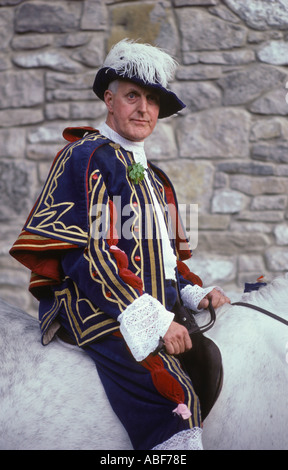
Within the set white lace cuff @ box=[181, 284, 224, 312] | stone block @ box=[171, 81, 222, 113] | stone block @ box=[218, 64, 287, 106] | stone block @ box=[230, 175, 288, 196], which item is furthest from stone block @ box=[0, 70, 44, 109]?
white lace cuff @ box=[181, 284, 224, 312]

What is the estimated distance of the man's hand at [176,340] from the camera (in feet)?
4.74

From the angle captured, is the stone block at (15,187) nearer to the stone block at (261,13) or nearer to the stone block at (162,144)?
the stone block at (162,144)

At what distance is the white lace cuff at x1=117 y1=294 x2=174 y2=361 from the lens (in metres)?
1.40

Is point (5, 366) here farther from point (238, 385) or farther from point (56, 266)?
point (238, 385)

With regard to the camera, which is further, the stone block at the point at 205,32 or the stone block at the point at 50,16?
the stone block at the point at 50,16

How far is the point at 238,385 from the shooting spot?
5.06 ft

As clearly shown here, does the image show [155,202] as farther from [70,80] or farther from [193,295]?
[70,80]

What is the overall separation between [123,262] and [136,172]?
0.39m

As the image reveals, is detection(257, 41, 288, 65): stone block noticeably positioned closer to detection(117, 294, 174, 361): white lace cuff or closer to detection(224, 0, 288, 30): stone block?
detection(224, 0, 288, 30): stone block

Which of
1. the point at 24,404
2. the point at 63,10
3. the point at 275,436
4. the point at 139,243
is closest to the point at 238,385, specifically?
the point at 275,436

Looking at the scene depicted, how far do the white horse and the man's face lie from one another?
87 centimetres

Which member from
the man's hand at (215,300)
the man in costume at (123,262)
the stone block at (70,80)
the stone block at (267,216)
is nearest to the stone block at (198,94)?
the stone block at (70,80)

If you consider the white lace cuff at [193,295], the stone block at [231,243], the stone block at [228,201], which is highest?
the white lace cuff at [193,295]

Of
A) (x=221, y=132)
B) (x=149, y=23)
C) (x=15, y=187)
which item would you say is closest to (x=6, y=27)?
(x=149, y=23)
